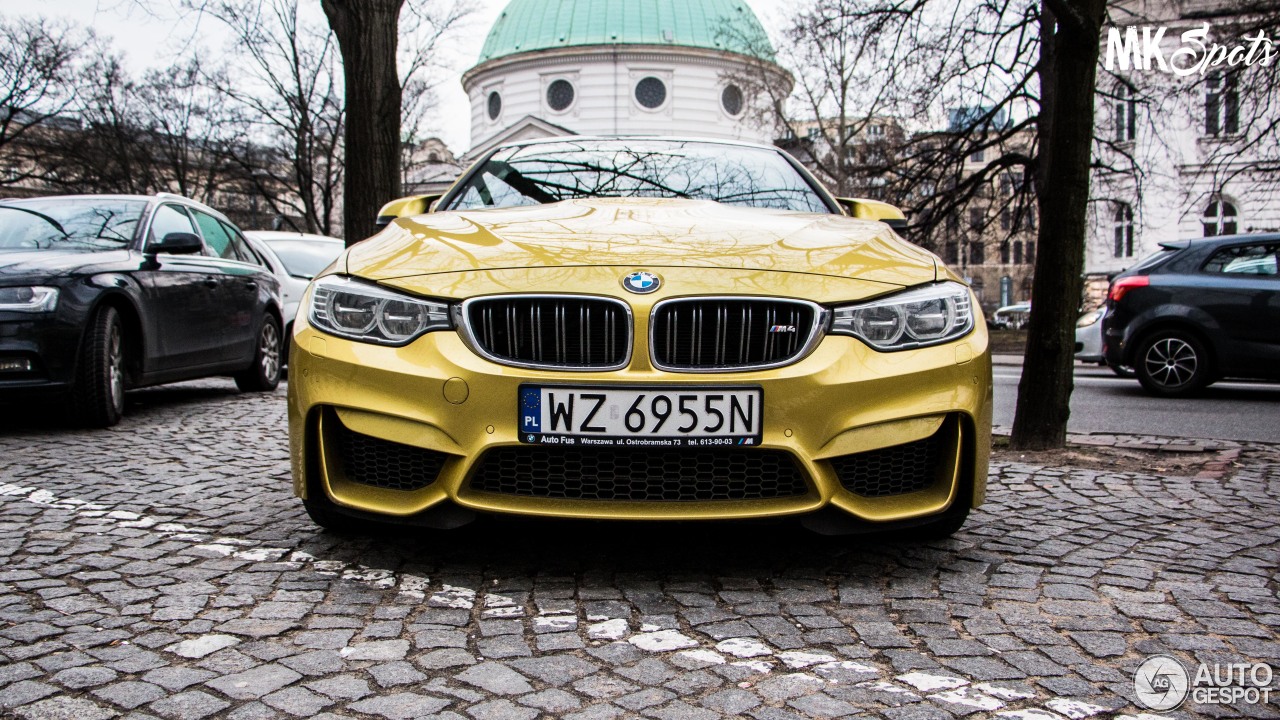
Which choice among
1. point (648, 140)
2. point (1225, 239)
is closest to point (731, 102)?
point (1225, 239)

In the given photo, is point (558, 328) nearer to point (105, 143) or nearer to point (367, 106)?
point (367, 106)

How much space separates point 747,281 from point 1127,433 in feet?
18.3

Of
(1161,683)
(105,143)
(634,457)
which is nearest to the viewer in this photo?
(1161,683)

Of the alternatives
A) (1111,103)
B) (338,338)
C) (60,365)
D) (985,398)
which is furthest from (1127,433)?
(1111,103)

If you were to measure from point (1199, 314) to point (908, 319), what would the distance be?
8374 mm

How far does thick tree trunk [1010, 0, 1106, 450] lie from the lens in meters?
6.18

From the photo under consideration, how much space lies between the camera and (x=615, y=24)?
6625 cm

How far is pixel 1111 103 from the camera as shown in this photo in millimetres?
18547

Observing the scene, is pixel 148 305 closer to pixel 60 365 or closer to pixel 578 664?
pixel 60 365

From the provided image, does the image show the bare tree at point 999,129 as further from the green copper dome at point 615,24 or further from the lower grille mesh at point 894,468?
the green copper dome at point 615,24

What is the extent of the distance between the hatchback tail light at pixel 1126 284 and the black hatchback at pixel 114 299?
787 centimetres

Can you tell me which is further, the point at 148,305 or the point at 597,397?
the point at 148,305

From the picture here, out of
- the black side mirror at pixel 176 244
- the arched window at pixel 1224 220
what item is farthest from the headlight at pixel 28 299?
the arched window at pixel 1224 220

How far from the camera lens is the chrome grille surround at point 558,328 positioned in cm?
320
